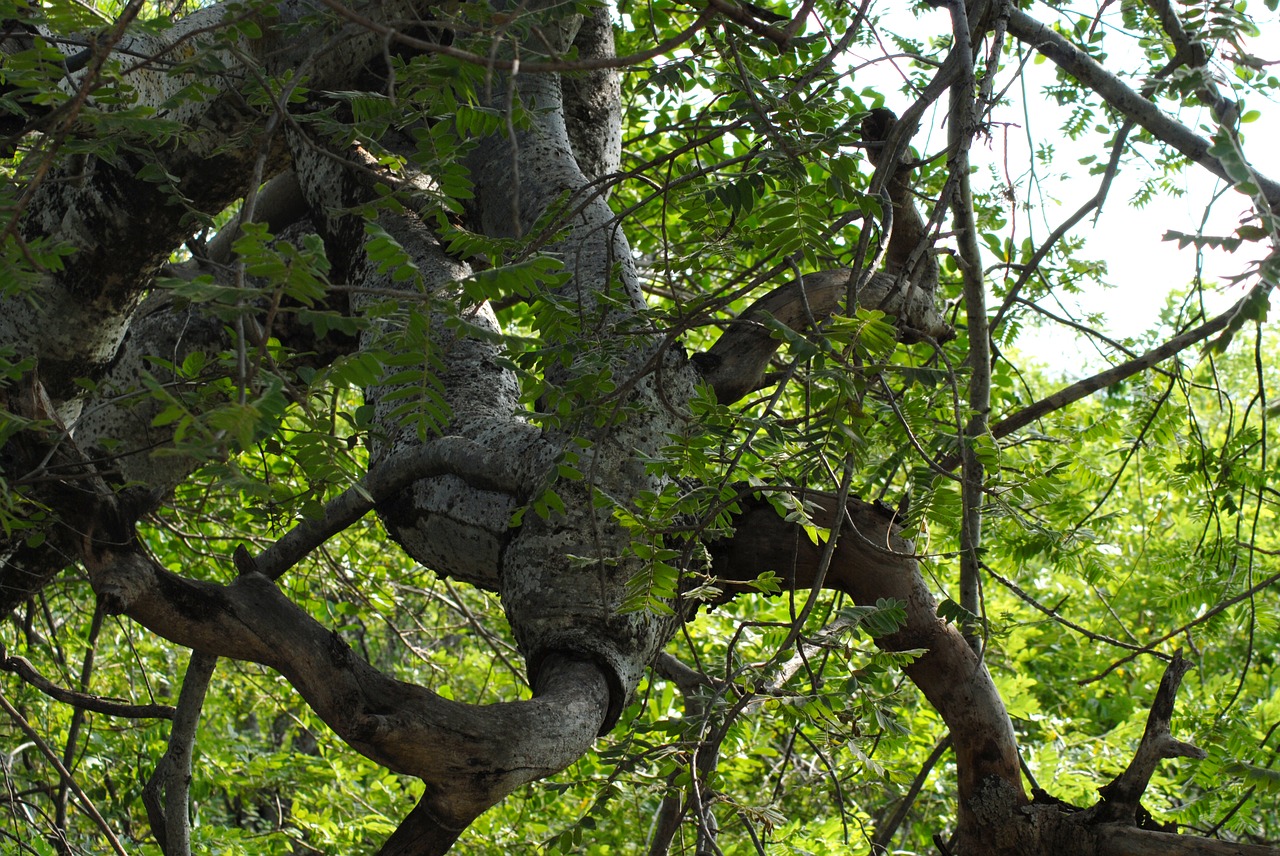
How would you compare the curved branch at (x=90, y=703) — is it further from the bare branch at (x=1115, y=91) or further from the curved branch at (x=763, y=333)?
the bare branch at (x=1115, y=91)

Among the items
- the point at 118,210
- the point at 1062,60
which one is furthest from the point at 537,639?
the point at 118,210

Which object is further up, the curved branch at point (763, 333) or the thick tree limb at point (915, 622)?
the curved branch at point (763, 333)

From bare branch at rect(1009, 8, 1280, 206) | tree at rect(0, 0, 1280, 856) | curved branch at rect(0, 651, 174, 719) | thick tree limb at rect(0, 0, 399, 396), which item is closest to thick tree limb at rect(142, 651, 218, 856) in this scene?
tree at rect(0, 0, 1280, 856)

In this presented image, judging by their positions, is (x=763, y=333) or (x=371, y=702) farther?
(x=763, y=333)

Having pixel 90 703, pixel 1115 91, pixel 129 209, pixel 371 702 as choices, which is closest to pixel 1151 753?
pixel 1115 91

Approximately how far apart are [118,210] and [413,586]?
125 inches

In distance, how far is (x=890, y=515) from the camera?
220cm

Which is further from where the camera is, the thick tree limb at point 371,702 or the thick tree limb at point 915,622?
the thick tree limb at point 915,622

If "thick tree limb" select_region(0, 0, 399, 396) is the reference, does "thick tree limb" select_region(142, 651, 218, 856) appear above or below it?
below

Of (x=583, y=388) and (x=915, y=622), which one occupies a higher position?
(x=583, y=388)

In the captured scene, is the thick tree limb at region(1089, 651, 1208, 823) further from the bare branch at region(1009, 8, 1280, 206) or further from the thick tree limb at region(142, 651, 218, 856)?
the thick tree limb at region(142, 651, 218, 856)

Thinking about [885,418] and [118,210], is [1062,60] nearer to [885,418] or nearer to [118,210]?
[885,418]

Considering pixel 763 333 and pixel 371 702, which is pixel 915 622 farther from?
pixel 371 702

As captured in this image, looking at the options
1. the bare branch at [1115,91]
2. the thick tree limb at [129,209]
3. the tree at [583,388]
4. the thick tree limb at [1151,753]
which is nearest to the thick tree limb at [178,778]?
the tree at [583,388]
